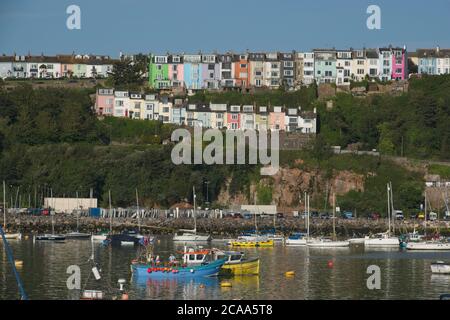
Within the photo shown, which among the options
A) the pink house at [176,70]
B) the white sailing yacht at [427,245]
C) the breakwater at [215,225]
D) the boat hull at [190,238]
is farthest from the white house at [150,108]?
the white sailing yacht at [427,245]

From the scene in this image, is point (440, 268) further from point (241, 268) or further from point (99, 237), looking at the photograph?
point (99, 237)

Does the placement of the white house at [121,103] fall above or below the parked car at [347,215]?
above

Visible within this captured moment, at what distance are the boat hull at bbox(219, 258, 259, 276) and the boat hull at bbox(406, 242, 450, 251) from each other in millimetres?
16659

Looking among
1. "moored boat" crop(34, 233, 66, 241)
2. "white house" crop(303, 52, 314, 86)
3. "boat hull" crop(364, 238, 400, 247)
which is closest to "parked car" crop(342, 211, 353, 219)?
"boat hull" crop(364, 238, 400, 247)

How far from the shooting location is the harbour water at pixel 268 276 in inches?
1513

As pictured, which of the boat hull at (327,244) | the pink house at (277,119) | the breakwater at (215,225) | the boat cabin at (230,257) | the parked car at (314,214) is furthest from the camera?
the pink house at (277,119)

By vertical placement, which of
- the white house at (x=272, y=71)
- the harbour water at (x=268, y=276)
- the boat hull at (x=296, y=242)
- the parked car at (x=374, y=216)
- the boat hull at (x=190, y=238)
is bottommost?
the harbour water at (x=268, y=276)

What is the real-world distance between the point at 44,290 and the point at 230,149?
40010 mm

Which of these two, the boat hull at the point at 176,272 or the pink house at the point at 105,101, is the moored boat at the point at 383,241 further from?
the pink house at the point at 105,101

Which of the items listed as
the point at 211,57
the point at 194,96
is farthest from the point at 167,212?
the point at 211,57

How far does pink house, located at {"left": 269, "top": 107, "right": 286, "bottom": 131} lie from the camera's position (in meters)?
85.9

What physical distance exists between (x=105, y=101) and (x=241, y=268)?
48.4 m

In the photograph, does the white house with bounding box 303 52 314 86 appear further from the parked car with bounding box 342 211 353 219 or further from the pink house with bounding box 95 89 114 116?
the parked car with bounding box 342 211 353 219

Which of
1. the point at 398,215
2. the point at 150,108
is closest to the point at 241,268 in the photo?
the point at 398,215
